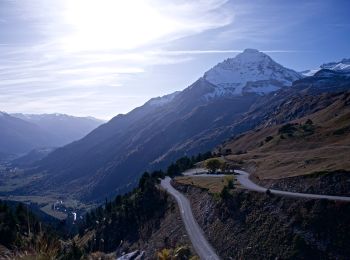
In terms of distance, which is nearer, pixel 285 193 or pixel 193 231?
pixel 285 193

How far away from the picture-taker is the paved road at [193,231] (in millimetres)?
50625

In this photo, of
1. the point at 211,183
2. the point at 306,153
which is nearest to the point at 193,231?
the point at 211,183

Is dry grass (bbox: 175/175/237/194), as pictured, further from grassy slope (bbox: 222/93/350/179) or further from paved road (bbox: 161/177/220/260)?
grassy slope (bbox: 222/93/350/179)

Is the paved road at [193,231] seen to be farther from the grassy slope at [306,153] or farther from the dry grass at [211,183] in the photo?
the grassy slope at [306,153]

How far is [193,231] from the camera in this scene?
5966 centimetres

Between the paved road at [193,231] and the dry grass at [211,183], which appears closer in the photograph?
the paved road at [193,231]

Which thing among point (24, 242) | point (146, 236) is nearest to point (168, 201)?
point (146, 236)

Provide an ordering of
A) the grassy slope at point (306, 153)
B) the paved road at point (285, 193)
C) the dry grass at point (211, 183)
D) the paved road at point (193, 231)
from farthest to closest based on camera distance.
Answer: the dry grass at point (211, 183), the grassy slope at point (306, 153), the paved road at point (193, 231), the paved road at point (285, 193)

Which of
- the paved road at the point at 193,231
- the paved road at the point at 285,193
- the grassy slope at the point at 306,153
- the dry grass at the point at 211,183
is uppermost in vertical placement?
the grassy slope at the point at 306,153

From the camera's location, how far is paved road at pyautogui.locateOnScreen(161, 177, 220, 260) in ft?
166

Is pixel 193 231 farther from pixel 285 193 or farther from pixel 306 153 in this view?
pixel 306 153

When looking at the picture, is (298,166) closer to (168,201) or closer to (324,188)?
(324,188)

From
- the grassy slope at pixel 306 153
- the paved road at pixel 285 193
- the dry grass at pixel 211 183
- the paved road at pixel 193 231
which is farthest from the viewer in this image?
the dry grass at pixel 211 183

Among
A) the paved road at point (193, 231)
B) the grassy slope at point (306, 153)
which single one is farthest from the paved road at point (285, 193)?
the paved road at point (193, 231)
